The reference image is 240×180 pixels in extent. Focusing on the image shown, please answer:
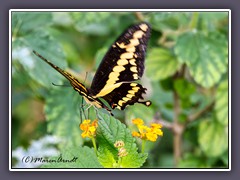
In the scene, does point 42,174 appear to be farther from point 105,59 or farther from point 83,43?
Answer: point 83,43

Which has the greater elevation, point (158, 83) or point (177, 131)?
point (158, 83)

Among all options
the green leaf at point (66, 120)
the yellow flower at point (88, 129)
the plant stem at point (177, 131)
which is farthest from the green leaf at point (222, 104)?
the yellow flower at point (88, 129)

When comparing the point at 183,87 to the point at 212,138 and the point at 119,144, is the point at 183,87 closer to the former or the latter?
the point at 212,138

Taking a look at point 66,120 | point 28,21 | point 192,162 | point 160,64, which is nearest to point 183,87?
point 160,64

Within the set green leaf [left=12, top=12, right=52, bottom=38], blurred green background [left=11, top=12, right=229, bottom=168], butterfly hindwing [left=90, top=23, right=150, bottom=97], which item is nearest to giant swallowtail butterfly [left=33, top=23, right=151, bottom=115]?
butterfly hindwing [left=90, top=23, right=150, bottom=97]

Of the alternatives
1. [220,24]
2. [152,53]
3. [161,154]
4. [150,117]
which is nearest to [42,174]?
[150,117]

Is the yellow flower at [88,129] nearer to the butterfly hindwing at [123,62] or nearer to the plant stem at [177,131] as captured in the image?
the butterfly hindwing at [123,62]

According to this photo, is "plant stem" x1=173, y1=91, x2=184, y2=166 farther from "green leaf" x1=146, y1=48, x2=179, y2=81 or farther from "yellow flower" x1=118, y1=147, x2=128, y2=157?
"yellow flower" x1=118, y1=147, x2=128, y2=157
